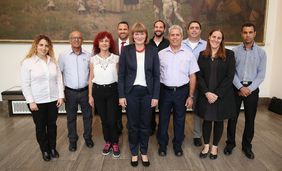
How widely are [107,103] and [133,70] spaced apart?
592 millimetres

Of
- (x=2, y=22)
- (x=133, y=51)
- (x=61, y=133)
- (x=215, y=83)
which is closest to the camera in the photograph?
(x=133, y=51)

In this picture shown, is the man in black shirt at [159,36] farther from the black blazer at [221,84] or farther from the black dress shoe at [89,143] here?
the black dress shoe at [89,143]

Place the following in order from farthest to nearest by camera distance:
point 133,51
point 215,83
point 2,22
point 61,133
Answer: point 2,22 → point 61,133 → point 215,83 → point 133,51

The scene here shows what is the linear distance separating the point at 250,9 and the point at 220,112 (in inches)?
118

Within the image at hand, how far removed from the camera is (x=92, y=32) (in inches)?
197

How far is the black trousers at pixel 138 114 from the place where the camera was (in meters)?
2.89

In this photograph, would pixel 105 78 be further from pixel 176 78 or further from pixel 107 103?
pixel 176 78

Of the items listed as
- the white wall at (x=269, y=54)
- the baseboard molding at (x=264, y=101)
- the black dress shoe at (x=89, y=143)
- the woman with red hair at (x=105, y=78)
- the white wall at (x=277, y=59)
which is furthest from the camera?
the baseboard molding at (x=264, y=101)

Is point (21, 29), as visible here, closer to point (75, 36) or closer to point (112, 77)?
point (75, 36)

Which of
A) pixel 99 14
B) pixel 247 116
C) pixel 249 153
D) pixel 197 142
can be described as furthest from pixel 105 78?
pixel 99 14

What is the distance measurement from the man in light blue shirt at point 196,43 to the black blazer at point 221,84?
366mm

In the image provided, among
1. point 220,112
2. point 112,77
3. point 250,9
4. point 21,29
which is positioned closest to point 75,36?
point 112,77

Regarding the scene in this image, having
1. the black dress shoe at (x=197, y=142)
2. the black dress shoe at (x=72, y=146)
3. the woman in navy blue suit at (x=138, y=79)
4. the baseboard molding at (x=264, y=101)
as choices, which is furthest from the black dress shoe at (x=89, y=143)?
the baseboard molding at (x=264, y=101)

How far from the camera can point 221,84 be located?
301 cm
